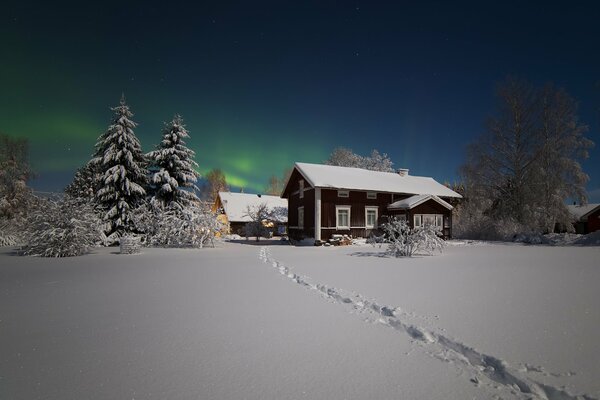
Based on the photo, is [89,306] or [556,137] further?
[556,137]

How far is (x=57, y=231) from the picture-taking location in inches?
559

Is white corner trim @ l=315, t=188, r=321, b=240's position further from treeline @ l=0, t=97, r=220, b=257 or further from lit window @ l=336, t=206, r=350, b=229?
treeline @ l=0, t=97, r=220, b=257

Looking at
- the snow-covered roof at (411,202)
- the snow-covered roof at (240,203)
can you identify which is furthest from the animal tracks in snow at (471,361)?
the snow-covered roof at (240,203)

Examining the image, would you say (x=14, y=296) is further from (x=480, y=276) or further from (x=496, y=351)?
(x=480, y=276)

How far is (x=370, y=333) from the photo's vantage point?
4219mm

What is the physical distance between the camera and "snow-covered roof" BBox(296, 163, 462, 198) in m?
23.8

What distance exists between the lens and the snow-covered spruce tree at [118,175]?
20.9m

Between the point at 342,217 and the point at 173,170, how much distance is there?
45.0 feet

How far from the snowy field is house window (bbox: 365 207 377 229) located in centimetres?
1715

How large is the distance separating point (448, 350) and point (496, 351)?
1.67 feet

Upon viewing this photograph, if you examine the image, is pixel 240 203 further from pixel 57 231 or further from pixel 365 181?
pixel 57 231

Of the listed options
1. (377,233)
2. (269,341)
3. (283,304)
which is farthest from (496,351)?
(377,233)

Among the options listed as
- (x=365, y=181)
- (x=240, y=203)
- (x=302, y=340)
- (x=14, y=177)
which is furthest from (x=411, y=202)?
(x=14, y=177)

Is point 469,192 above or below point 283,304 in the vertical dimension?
above
